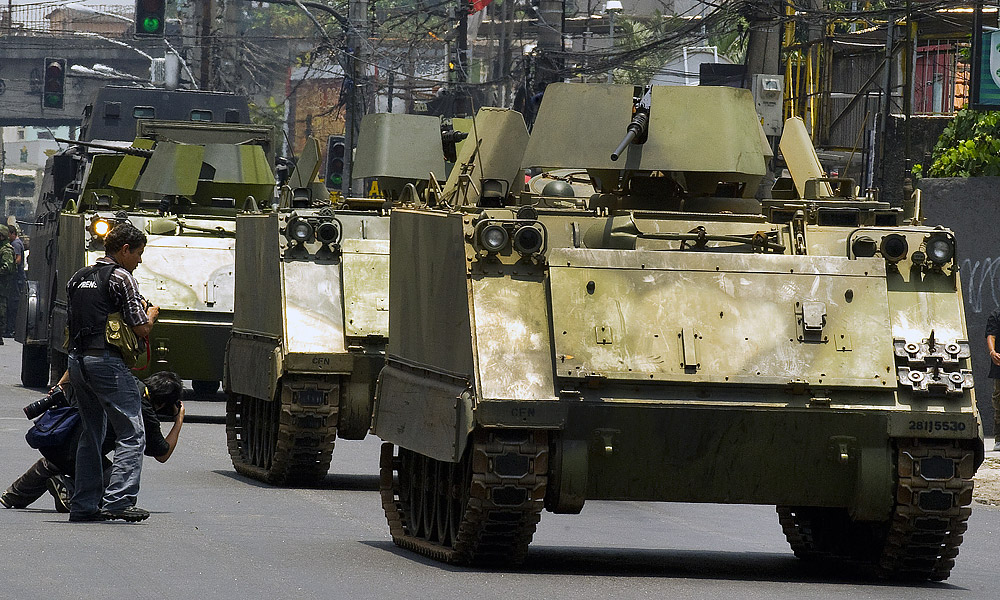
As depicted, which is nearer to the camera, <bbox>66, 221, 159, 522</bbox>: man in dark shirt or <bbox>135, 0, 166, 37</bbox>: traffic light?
<bbox>66, 221, 159, 522</bbox>: man in dark shirt

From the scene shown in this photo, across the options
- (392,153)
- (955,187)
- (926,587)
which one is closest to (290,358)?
(392,153)

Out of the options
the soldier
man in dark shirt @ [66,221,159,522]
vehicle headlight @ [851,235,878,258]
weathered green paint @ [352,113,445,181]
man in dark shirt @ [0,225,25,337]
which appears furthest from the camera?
man in dark shirt @ [0,225,25,337]

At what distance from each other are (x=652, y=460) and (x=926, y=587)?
4.85ft

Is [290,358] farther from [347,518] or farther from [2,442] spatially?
[2,442]

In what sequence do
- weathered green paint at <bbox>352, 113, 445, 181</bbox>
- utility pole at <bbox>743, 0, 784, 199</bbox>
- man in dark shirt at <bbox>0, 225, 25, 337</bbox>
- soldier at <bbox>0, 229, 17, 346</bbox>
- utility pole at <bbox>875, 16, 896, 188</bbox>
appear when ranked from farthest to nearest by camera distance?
1. man in dark shirt at <bbox>0, 225, 25, 337</bbox>
2. soldier at <bbox>0, 229, 17, 346</bbox>
3. utility pole at <bbox>743, 0, 784, 199</bbox>
4. utility pole at <bbox>875, 16, 896, 188</bbox>
5. weathered green paint at <bbox>352, 113, 445, 181</bbox>

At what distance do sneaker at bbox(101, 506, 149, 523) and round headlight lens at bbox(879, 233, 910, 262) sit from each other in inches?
165

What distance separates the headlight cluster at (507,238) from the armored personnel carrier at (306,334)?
12.9 ft

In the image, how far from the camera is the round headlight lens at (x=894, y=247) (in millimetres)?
9336

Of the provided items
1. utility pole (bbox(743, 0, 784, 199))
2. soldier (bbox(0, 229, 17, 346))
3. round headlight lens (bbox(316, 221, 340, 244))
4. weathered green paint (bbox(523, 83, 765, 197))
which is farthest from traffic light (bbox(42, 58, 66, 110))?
weathered green paint (bbox(523, 83, 765, 197))

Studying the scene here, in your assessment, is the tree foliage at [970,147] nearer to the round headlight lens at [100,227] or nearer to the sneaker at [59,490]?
the round headlight lens at [100,227]

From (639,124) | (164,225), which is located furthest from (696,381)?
(164,225)

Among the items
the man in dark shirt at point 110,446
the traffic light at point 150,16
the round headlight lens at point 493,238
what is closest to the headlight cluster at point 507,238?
the round headlight lens at point 493,238

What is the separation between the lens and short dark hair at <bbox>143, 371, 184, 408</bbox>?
10.7 metres

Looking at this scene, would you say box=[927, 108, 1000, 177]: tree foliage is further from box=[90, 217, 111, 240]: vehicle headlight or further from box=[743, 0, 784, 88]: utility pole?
box=[90, 217, 111, 240]: vehicle headlight
